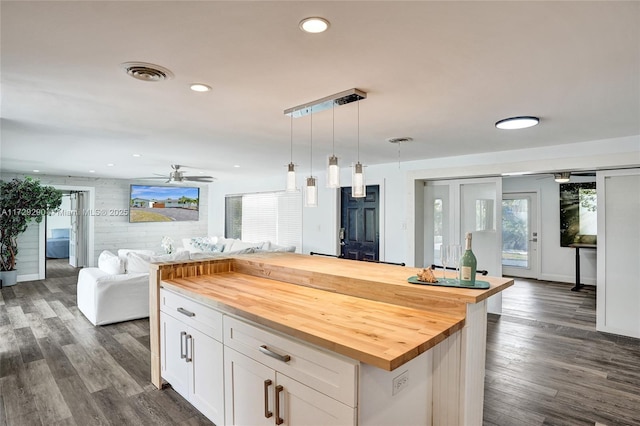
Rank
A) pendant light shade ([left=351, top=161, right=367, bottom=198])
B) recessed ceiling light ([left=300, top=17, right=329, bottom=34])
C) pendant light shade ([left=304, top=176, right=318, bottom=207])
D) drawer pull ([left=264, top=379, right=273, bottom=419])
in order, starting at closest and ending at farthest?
recessed ceiling light ([left=300, top=17, right=329, bottom=34]) → drawer pull ([left=264, top=379, right=273, bottom=419]) → pendant light shade ([left=351, top=161, right=367, bottom=198]) → pendant light shade ([left=304, top=176, right=318, bottom=207])

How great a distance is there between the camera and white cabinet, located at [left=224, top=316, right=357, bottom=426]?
1.47 meters

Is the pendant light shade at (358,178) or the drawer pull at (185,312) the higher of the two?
the pendant light shade at (358,178)

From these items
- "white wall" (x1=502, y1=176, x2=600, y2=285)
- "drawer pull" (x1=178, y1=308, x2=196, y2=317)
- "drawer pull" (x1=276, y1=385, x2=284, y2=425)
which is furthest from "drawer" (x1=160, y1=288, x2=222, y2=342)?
"white wall" (x1=502, y1=176, x2=600, y2=285)

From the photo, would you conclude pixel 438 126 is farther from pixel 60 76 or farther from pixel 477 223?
pixel 60 76

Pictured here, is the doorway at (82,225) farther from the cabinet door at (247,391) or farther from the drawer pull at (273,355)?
the drawer pull at (273,355)

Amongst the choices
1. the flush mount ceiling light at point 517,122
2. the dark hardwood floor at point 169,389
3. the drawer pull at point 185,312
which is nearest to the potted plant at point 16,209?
the dark hardwood floor at point 169,389

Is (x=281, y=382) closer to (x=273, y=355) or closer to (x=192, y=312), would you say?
(x=273, y=355)

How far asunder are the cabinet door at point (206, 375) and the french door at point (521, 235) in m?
7.52

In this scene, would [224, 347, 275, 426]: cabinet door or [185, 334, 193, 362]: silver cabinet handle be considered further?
[185, 334, 193, 362]: silver cabinet handle

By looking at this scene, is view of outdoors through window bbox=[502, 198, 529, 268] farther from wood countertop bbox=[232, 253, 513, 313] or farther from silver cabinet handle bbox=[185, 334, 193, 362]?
silver cabinet handle bbox=[185, 334, 193, 362]

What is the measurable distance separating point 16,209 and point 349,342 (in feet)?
24.5

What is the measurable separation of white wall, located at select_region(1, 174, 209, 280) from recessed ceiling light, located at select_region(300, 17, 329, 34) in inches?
328

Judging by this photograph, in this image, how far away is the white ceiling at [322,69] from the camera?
151 centimetres

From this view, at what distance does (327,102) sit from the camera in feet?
8.48
